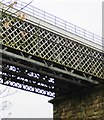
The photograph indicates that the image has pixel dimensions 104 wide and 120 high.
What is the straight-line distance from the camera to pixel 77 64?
88.9 feet

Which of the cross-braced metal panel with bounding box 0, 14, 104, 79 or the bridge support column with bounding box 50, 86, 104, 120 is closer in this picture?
the cross-braced metal panel with bounding box 0, 14, 104, 79

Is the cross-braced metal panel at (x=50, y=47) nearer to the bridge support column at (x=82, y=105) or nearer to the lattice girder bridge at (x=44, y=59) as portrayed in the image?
the lattice girder bridge at (x=44, y=59)

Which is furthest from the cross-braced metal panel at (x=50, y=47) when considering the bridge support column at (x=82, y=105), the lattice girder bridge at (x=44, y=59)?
the bridge support column at (x=82, y=105)

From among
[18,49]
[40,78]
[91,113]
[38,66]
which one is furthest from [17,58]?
[91,113]

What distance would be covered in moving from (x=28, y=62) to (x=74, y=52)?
5.54 meters

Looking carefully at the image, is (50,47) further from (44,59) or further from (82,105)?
(82,105)

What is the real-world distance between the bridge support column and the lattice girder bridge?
65 centimetres

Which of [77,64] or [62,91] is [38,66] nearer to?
[77,64]

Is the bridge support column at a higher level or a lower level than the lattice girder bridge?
lower

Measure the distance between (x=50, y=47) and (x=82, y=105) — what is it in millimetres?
6573

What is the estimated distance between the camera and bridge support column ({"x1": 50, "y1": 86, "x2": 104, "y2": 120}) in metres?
27.8

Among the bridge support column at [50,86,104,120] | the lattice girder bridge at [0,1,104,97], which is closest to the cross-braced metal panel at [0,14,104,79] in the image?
the lattice girder bridge at [0,1,104,97]

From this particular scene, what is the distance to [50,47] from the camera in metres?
25.3

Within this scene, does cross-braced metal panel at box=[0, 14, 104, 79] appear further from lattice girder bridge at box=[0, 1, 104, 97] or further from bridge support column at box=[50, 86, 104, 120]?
bridge support column at box=[50, 86, 104, 120]
